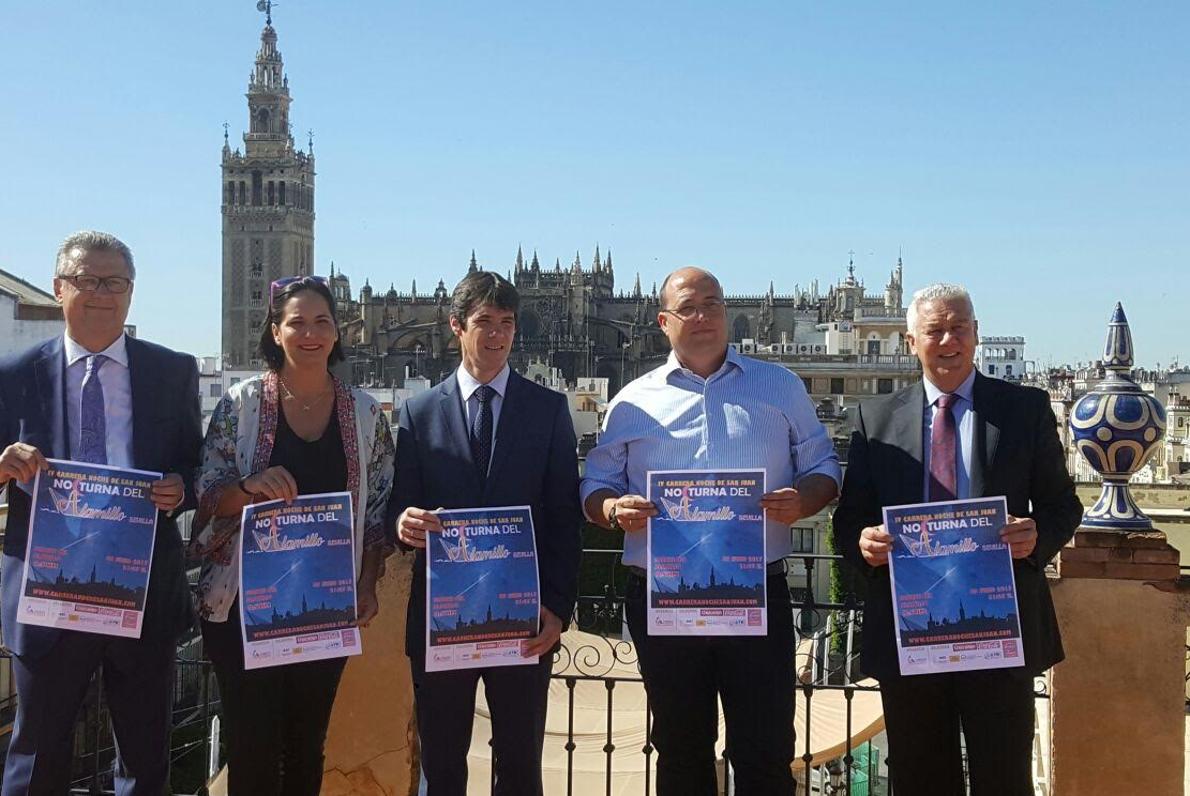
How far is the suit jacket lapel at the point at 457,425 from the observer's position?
349 cm

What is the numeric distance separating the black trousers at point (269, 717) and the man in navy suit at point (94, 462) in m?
0.21

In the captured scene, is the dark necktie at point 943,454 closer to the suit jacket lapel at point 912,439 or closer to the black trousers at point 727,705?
the suit jacket lapel at point 912,439

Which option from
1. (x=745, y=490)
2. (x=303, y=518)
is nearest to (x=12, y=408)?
(x=303, y=518)

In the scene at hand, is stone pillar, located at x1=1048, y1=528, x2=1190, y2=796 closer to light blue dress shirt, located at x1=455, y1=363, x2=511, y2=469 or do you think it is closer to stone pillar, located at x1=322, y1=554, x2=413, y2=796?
light blue dress shirt, located at x1=455, y1=363, x2=511, y2=469

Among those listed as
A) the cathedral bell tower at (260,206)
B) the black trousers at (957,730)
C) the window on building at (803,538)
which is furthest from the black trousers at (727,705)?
the cathedral bell tower at (260,206)

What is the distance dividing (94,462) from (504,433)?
1.27 metres

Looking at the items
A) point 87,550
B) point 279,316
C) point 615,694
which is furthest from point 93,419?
point 615,694

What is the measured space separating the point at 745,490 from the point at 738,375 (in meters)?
0.41

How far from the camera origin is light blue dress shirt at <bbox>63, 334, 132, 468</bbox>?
346cm

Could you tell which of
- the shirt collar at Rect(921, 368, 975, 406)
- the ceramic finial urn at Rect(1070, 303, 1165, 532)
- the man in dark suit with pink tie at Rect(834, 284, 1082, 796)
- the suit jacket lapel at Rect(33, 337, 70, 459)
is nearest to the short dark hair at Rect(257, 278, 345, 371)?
the suit jacket lapel at Rect(33, 337, 70, 459)

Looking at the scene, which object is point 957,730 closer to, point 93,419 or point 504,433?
point 504,433

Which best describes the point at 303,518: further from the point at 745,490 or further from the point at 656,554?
the point at 745,490

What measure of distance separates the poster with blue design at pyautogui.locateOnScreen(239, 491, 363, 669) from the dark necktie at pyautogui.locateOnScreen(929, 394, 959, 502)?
1.81m

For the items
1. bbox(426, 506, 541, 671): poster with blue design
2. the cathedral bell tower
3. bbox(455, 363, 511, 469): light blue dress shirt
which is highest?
the cathedral bell tower
